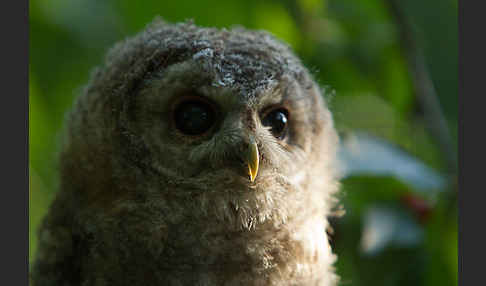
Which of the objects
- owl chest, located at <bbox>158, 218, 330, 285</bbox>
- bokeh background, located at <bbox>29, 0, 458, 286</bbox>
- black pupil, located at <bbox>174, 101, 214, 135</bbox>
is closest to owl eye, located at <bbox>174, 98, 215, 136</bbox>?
black pupil, located at <bbox>174, 101, 214, 135</bbox>

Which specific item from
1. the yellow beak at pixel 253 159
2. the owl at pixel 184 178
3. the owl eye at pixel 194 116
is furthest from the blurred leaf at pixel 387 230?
the owl eye at pixel 194 116

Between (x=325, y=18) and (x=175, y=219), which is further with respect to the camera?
(x=325, y=18)

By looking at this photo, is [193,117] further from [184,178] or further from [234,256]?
[234,256]

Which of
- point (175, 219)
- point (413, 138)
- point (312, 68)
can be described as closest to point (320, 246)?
point (175, 219)

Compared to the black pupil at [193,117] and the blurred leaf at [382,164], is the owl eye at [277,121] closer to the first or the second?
the black pupil at [193,117]

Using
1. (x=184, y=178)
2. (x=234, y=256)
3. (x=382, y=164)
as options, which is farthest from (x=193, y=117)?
(x=382, y=164)

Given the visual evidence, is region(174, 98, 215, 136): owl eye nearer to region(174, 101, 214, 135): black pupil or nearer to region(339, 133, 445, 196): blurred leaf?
region(174, 101, 214, 135): black pupil

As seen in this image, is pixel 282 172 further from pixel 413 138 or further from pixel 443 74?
pixel 443 74

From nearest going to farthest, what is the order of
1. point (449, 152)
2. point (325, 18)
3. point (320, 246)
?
point (320, 246), point (449, 152), point (325, 18)
